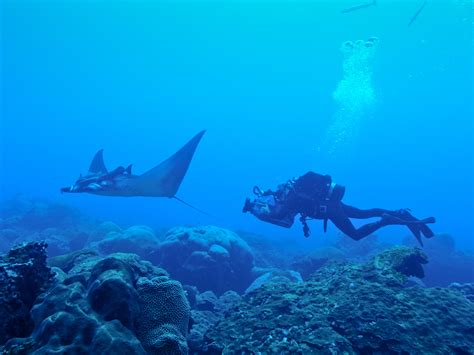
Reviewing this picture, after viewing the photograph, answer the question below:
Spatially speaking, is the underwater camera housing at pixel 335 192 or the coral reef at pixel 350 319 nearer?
the coral reef at pixel 350 319

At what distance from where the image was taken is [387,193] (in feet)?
474

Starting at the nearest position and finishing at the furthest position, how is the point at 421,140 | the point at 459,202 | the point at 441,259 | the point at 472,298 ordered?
the point at 472,298 < the point at 441,259 < the point at 421,140 < the point at 459,202

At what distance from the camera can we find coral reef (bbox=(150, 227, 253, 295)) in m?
10.9

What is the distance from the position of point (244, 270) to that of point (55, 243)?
9.17 m

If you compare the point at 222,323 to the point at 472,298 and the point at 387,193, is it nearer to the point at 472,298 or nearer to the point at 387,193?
the point at 472,298

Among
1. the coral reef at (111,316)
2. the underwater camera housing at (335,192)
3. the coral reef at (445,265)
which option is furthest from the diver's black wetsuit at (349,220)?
the coral reef at (445,265)

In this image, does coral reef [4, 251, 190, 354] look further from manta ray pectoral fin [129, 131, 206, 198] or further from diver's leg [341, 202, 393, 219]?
diver's leg [341, 202, 393, 219]

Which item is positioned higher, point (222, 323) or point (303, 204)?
point (303, 204)

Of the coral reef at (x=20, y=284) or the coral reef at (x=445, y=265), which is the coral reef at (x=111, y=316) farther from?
the coral reef at (x=445, y=265)

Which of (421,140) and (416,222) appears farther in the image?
(421,140)

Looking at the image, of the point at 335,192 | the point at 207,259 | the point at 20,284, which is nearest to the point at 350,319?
the point at 20,284

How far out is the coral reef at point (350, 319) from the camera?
420 cm

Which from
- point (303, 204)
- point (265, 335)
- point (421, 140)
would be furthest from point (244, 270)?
point (421, 140)

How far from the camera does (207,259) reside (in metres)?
11.0
